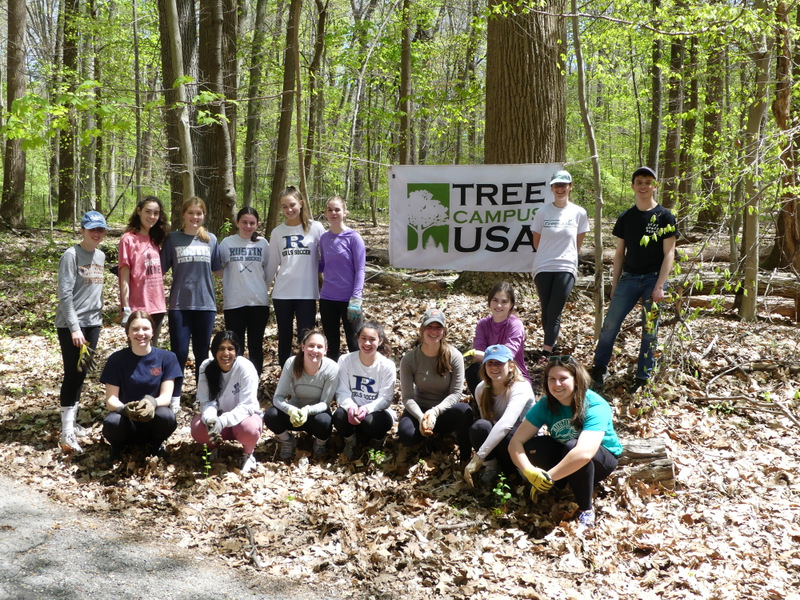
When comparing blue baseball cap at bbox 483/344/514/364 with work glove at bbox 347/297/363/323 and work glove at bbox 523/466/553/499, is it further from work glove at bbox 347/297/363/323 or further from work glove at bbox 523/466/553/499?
work glove at bbox 347/297/363/323

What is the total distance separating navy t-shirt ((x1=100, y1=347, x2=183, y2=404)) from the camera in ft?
16.6

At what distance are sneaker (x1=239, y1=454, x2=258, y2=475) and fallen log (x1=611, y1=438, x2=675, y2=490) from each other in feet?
9.08

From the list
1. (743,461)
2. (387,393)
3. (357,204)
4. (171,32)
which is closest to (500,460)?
(387,393)

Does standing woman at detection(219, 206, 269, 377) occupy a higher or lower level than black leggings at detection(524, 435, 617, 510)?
higher

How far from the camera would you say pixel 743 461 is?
15.7 ft

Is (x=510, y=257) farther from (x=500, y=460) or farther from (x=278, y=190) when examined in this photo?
(x=278, y=190)

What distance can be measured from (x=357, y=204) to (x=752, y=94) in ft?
69.9

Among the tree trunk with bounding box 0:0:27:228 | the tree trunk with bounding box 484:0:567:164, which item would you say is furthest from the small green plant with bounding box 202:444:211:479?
the tree trunk with bounding box 0:0:27:228

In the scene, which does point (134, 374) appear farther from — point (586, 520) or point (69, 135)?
point (69, 135)

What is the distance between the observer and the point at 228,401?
5172 millimetres

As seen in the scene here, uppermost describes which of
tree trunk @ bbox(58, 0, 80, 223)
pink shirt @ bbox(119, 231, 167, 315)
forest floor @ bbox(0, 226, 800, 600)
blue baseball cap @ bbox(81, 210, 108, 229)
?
tree trunk @ bbox(58, 0, 80, 223)

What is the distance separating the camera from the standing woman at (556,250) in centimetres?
561

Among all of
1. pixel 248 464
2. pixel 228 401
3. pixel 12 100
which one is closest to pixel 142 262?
pixel 228 401

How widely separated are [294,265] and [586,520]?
3.26 metres
